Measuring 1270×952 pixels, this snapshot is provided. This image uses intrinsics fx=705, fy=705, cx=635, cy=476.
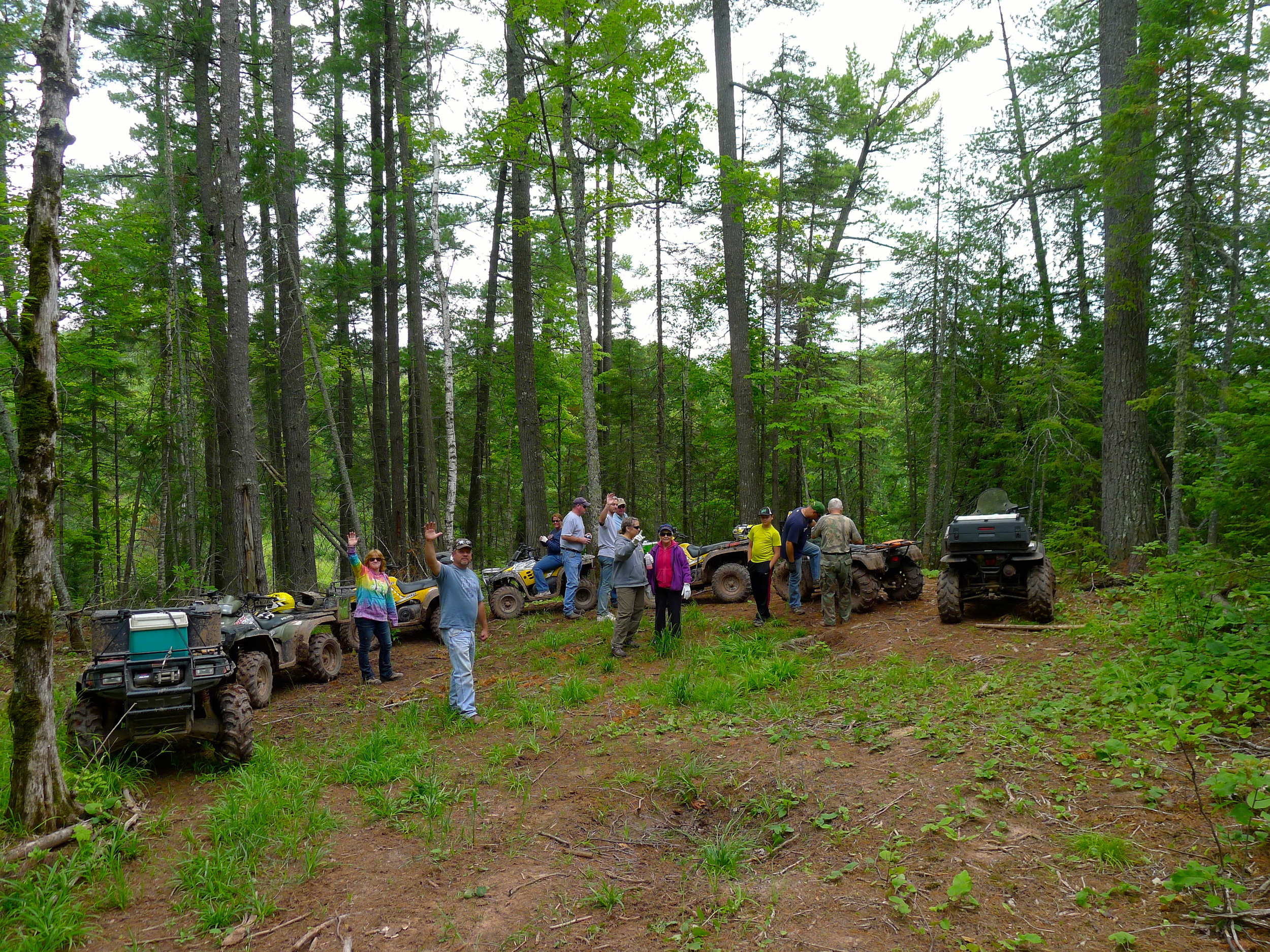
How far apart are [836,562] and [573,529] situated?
14.5ft

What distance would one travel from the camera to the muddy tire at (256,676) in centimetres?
748

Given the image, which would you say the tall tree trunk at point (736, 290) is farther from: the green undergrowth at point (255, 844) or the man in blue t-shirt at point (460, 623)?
the green undergrowth at point (255, 844)

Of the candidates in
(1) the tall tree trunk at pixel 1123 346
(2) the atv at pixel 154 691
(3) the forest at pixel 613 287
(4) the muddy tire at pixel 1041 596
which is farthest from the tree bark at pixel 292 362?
(1) the tall tree trunk at pixel 1123 346

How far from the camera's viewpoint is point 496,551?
3062cm

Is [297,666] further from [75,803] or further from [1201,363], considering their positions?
[1201,363]

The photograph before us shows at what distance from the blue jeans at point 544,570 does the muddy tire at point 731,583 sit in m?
2.84

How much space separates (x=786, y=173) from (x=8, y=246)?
18347 millimetres

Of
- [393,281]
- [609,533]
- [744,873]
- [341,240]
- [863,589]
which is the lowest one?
[744,873]

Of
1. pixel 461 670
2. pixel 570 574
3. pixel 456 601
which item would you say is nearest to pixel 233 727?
pixel 461 670

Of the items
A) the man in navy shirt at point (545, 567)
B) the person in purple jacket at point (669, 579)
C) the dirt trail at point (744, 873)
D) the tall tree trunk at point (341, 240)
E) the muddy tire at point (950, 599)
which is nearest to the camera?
the dirt trail at point (744, 873)

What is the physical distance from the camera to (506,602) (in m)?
12.8

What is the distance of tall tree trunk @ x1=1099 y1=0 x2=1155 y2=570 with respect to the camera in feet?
31.2

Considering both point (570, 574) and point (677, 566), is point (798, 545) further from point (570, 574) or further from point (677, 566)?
point (570, 574)

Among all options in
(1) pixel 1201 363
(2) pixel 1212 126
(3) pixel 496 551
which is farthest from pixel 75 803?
(3) pixel 496 551
